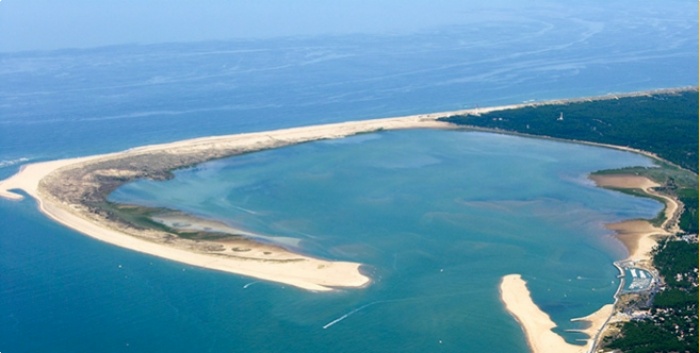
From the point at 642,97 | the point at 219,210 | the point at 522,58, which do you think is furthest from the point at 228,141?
the point at 522,58

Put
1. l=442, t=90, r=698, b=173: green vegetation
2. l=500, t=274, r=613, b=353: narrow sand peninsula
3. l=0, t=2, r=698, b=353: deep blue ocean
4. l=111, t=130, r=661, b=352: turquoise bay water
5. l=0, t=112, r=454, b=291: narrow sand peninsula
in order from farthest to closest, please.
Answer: l=442, t=90, r=698, b=173: green vegetation
l=0, t=112, r=454, b=291: narrow sand peninsula
l=111, t=130, r=661, b=352: turquoise bay water
l=0, t=2, r=698, b=353: deep blue ocean
l=500, t=274, r=613, b=353: narrow sand peninsula

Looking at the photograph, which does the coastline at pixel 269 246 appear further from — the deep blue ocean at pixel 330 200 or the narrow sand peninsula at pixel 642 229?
the deep blue ocean at pixel 330 200

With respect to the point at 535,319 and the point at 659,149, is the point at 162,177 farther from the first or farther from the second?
the point at 659,149

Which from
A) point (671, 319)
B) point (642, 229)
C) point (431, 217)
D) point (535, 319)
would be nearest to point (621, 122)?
point (642, 229)

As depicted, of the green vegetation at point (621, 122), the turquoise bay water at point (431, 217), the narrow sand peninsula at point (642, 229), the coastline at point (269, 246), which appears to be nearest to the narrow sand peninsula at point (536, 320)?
the coastline at point (269, 246)

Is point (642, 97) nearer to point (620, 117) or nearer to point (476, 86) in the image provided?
point (620, 117)

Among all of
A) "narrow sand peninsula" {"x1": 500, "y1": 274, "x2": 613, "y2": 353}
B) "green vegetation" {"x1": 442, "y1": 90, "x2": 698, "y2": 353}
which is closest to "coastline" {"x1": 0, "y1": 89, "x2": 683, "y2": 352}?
"narrow sand peninsula" {"x1": 500, "y1": 274, "x2": 613, "y2": 353}

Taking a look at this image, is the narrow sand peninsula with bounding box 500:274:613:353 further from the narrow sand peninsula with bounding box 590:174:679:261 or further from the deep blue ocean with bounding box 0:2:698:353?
the narrow sand peninsula with bounding box 590:174:679:261
